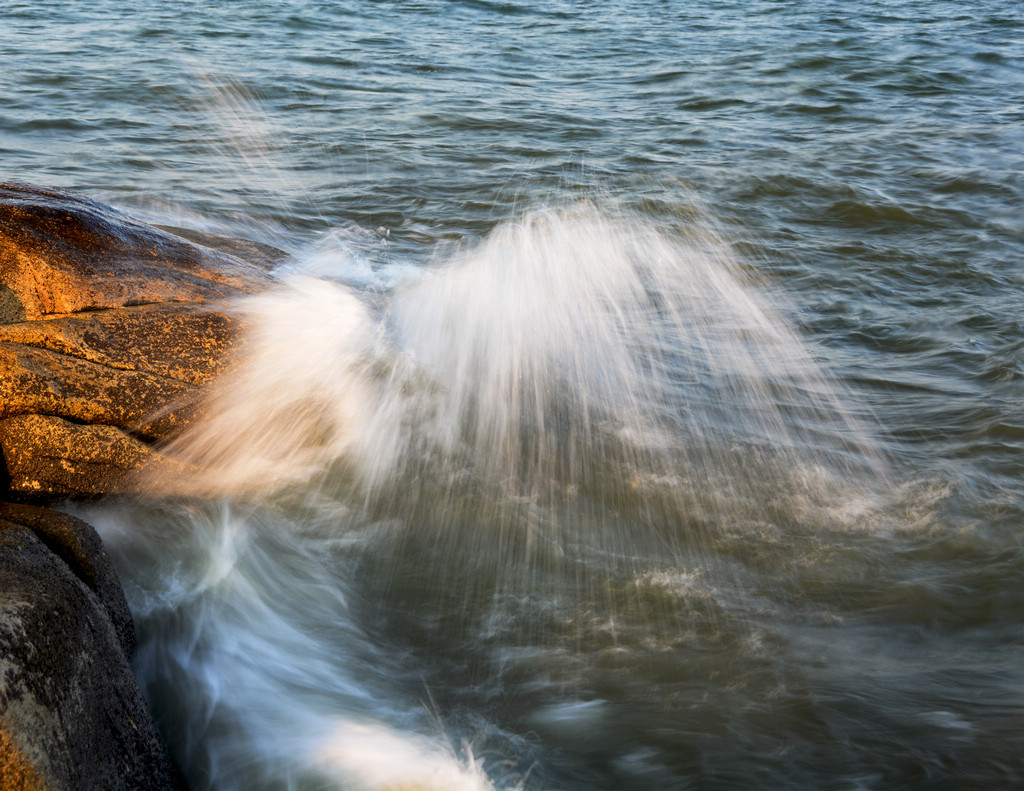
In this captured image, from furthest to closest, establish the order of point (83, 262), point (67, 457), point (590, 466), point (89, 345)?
point (590, 466)
point (83, 262)
point (89, 345)
point (67, 457)

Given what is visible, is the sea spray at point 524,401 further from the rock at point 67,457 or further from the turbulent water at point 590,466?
the rock at point 67,457

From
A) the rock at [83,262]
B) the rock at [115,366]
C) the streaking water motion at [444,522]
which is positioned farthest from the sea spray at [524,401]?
the rock at [83,262]

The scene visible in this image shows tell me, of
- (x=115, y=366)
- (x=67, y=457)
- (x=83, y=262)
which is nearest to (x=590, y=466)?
(x=115, y=366)

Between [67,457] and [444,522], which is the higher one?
[67,457]

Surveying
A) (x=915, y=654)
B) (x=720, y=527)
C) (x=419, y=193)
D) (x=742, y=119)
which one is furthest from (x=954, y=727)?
(x=742, y=119)

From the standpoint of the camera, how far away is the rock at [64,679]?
1889 mm

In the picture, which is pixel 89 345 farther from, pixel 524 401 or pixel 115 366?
pixel 524 401

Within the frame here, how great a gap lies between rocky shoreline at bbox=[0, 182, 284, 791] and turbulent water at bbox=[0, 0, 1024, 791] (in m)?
0.23

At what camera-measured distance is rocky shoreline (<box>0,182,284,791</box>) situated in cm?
201

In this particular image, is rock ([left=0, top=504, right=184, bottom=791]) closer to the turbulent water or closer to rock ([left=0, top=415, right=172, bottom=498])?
the turbulent water

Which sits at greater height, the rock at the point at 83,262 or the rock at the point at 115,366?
the rock at the point at 83,262

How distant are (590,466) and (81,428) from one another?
7.58 ft

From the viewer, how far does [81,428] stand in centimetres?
339

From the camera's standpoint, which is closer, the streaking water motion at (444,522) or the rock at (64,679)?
the rock at (64,679)
